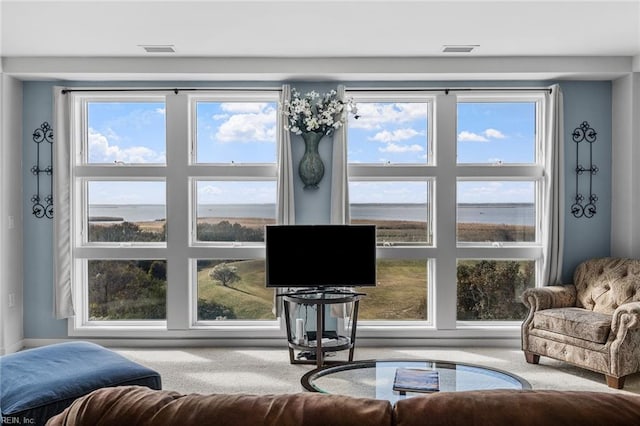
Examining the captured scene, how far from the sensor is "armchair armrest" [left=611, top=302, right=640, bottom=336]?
4059 millimetres

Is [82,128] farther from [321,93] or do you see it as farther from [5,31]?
[321,93]

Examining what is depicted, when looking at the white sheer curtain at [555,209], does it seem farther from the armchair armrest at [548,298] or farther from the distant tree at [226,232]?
the distant tree at [226,232]

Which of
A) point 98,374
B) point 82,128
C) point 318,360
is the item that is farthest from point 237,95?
point 98,374

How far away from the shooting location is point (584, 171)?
17.5 ft

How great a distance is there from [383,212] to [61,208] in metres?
3.00

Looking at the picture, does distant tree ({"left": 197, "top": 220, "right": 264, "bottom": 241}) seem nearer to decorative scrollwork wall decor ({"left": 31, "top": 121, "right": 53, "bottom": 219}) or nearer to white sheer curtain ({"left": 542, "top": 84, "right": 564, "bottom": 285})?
decorative scrollwork wall decor ({"left": 31, "top": 121, "right": 53, "bottom": 219})

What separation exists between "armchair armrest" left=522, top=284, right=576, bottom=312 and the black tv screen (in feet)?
4.33

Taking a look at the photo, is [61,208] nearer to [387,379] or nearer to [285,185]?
[285,185]

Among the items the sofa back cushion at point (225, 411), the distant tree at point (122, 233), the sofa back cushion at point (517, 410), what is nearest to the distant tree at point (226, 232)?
the distant tree at point (122, 233)

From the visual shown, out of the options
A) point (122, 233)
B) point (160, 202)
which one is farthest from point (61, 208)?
point (160, 202)

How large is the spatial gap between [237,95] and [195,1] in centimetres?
178

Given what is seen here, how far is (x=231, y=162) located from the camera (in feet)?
17.9

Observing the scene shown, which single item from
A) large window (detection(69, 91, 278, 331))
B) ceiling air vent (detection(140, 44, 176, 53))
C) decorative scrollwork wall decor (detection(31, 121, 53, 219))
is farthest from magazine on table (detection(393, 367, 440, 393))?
decorative scrollwork wall decor (detection(31, 121, 53, 219))

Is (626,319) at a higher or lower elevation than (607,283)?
lower
